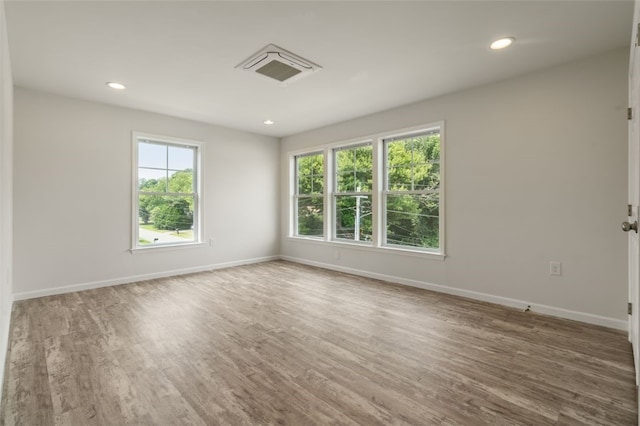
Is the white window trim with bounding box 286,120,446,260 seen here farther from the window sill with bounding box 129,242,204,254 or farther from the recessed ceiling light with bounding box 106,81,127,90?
the recessed ceiling light with bounding box 106,81,127,90

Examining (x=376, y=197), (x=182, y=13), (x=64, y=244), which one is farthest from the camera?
(x=376, y=197)

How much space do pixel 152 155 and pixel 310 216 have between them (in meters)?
2.82

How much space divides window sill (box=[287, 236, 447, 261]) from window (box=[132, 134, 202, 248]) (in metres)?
1.93

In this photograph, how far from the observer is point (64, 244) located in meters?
3.92

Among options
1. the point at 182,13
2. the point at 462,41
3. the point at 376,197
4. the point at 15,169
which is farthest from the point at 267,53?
the point at 15,169

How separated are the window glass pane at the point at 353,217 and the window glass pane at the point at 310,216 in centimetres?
40

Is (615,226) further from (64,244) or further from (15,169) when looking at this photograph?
(15,169)

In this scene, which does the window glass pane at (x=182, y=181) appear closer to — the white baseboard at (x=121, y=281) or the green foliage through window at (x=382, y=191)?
the white baseboard at (x=121, y=281)

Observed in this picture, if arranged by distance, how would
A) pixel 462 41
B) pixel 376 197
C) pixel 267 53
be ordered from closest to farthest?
1. pixel 462 41
2. pixel 267 53
3. pixel 376 197

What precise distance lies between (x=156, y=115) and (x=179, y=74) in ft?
5.63

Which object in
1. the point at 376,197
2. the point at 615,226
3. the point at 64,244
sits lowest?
the point at 64,244

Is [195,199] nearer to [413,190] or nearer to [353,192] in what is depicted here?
[353,192]

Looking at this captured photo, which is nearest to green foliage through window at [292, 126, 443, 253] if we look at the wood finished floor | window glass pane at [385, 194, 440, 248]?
window glass pane at [385, 194, 440, 248]

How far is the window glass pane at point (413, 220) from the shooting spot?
13.6 feet
